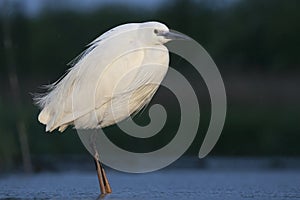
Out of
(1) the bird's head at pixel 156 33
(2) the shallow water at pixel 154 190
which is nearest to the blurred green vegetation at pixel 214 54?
(2) the shallow water at pixel 154 190

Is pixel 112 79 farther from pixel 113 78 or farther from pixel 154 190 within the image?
pixel 154 190

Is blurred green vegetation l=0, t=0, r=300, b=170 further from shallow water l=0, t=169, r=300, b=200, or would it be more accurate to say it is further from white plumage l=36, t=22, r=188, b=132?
white plumage l=36, t=22, r=188, b=132

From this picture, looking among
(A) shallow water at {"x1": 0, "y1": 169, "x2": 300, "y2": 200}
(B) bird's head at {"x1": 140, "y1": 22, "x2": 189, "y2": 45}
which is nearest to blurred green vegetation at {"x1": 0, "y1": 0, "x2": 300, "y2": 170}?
(A) shallow water at {"x1": 0, "y1": 169, "x2": 300, "y2": 200}

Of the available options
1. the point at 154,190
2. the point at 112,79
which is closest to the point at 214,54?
the point at 154,190

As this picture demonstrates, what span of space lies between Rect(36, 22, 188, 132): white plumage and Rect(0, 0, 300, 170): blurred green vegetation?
7950mm

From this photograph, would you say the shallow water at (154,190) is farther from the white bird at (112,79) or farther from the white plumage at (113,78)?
the white plumage at (113,78)

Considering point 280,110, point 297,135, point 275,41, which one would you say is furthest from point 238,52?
point 297,135

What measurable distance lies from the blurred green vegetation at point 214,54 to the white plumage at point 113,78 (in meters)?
7.95

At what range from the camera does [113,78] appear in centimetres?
991

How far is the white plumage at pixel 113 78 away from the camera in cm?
988

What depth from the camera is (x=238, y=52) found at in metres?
28.4

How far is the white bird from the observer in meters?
9.88

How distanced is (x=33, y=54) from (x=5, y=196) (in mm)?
19435

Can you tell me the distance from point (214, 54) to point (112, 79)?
1853 cm
